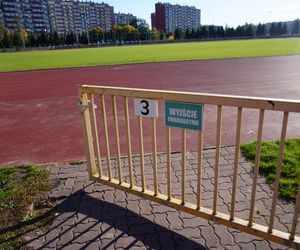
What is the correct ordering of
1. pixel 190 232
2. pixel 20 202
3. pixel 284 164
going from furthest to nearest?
pixel 284 164 < pixel 20 202 < pixel 190 232

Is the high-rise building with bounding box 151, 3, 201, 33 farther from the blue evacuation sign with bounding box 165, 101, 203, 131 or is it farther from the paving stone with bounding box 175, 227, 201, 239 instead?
the paving stone with bounding box 175, 227, 201, 239

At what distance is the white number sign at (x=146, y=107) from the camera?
3426 millimetres

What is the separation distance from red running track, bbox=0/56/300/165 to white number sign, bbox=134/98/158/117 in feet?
5.74

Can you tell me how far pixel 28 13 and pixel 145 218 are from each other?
165m

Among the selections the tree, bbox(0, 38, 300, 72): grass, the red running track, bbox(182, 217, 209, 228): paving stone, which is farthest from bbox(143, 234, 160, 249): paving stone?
the tree

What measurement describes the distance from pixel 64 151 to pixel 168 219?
324 centimetres

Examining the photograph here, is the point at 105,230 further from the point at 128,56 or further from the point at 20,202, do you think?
the point at 128,56

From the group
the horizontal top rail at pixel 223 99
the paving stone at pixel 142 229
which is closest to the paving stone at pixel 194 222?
the paving stone at pixel 142 229

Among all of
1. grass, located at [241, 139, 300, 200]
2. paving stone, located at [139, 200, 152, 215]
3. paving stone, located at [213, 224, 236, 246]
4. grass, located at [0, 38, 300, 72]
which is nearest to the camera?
paving stone, located at [213, 224, 236, 246]

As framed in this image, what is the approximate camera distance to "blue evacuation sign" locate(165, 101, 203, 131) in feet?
10.1

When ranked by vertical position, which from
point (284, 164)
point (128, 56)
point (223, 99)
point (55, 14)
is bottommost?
point (128, 56)

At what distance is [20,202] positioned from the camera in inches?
161

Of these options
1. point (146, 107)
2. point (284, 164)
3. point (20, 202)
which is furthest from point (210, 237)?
point (20, 202)

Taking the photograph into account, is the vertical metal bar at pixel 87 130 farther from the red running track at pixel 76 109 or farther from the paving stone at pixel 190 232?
the paving stone at pixel 190 232
